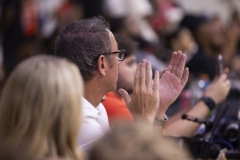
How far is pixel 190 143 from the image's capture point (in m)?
4.53

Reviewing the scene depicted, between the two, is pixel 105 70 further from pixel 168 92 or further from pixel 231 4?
pixel 231 4

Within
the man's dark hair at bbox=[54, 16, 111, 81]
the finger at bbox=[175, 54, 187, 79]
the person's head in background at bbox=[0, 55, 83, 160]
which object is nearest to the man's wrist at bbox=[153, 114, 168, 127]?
the finger at bbox=[175, 54, 187, 79]

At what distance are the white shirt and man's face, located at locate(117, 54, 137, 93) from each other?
5.07 feet

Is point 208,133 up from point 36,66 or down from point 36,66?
down

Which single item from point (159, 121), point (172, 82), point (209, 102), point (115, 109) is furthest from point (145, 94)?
point (209, 102)

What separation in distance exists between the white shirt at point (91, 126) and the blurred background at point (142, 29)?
3.90 metres

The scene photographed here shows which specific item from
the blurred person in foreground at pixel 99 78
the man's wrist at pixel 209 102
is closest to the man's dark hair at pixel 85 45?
the blurred person in foreground at pixel 99 78

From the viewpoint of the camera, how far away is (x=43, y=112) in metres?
2.65

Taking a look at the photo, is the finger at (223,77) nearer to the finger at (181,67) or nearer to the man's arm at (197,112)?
the man's arm at (197,112)

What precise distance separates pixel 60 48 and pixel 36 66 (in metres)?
1.05

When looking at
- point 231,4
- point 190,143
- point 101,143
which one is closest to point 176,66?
point 190,143

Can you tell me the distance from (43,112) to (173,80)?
140cm

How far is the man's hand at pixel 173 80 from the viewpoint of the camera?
385cm

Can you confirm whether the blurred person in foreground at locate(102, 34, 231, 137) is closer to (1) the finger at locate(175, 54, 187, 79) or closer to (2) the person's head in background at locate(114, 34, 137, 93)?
(2) the person's head in background at locate(114, 34, 137, 93)
